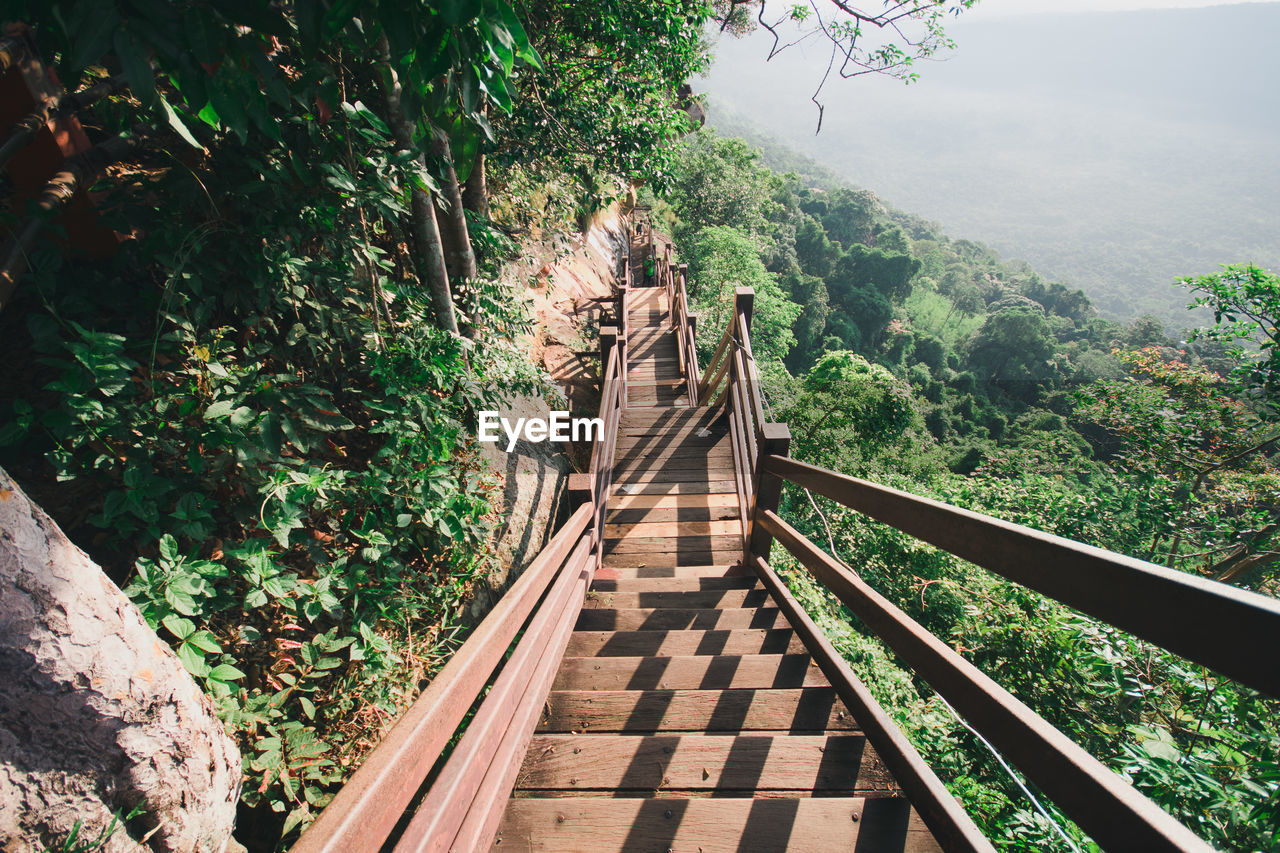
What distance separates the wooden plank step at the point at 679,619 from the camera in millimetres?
2588

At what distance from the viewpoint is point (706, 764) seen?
63.5 inches

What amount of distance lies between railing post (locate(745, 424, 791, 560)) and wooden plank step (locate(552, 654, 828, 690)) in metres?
0.84

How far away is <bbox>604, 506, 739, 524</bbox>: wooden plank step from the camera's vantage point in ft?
13.4

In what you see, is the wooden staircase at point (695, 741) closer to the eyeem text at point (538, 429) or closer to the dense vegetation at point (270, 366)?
the dense vegetation at point (270, 366)

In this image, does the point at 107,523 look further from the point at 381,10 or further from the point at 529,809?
the point at 381,10

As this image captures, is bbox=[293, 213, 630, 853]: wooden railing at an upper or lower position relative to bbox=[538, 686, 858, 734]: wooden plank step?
upper

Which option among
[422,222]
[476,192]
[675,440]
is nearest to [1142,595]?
[422,222]

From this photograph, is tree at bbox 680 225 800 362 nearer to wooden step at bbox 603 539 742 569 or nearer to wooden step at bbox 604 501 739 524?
wooden step at bbox 604 501 739 524

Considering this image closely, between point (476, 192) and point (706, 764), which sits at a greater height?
point (476, 192)

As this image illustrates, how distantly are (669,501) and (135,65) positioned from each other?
12.5 ft

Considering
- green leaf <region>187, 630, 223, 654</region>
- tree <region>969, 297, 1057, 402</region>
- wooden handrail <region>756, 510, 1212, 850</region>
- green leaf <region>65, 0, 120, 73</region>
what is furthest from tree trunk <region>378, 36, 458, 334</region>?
tree <region>969, 297, 1057, 402</region>

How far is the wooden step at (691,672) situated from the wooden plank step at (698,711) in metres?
0.14

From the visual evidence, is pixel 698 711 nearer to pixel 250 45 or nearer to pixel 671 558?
pixel 671 558

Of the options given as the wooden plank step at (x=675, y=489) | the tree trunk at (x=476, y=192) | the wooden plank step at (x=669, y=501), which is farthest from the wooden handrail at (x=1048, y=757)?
the tree trunk at (x=476, y=192)
